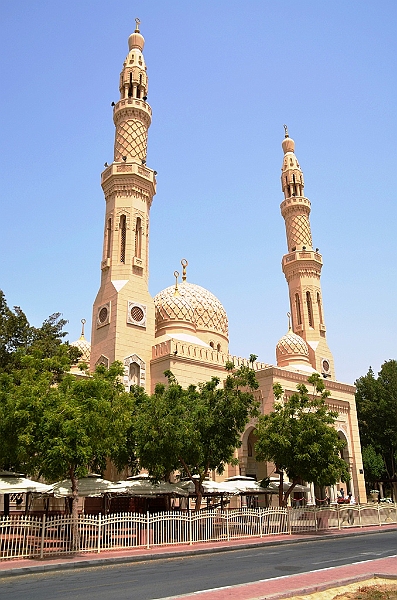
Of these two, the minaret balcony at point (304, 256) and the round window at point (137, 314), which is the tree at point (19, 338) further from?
the minaret balcony at point (304, 256)

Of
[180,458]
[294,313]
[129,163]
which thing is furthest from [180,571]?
[294,313]

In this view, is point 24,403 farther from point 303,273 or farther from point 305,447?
point 303,273

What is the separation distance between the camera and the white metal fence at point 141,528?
44.0 feet

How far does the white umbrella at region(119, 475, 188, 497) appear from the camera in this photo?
18.6m

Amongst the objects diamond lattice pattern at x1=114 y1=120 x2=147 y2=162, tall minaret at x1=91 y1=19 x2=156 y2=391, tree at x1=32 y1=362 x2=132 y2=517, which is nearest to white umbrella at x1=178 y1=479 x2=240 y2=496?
tree at x1=32 y1=362 x2=132 y2=517

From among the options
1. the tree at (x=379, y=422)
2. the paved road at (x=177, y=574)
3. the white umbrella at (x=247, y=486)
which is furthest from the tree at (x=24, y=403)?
the tree at (x=379, y=422)

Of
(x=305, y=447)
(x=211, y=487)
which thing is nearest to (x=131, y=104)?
(x=305, y=447)

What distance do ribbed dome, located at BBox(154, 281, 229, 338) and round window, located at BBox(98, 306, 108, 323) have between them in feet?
16.6

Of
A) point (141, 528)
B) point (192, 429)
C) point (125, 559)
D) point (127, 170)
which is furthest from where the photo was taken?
point (127, 170)

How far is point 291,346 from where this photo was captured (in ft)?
115

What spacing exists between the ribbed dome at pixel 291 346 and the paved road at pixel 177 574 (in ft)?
67.5

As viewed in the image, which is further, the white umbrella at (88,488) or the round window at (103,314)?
the round window at (103,314)

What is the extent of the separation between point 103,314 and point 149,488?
11911 millimetres

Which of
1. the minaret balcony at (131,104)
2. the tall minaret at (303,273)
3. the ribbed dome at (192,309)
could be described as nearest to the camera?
the minaret balcony at (131,104)
